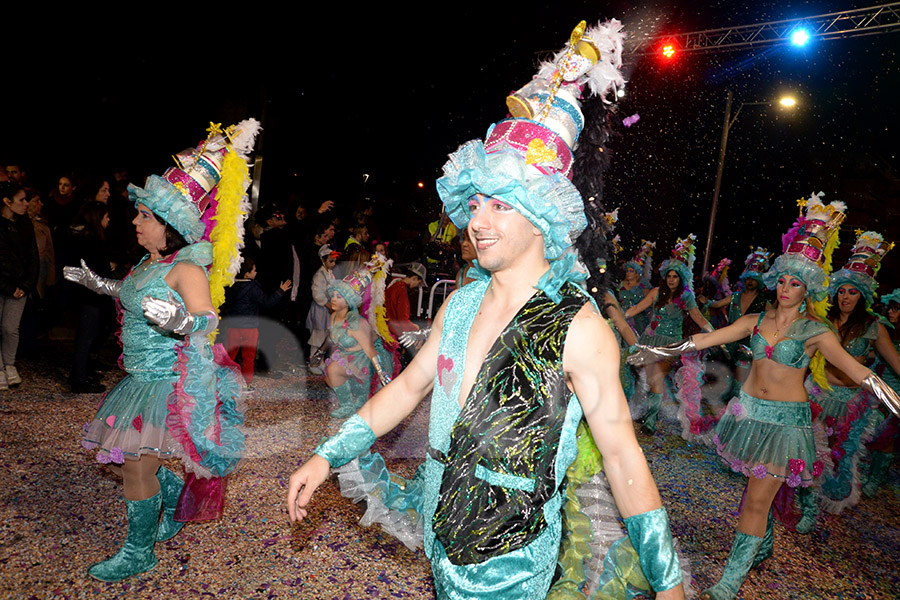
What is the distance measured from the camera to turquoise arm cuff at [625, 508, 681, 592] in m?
1.62

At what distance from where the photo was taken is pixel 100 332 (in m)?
6.46

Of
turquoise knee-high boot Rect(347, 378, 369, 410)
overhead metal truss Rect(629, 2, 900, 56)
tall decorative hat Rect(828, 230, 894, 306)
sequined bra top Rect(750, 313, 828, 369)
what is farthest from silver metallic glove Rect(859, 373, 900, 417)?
overhead metal truss Rect(629, 2, 900, 56)

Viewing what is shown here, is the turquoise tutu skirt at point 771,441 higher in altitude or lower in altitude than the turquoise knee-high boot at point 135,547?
higher

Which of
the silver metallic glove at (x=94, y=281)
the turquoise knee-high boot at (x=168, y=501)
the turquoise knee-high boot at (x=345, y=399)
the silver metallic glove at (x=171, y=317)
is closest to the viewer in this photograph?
the silver metallic glove at (x=171, y=317)

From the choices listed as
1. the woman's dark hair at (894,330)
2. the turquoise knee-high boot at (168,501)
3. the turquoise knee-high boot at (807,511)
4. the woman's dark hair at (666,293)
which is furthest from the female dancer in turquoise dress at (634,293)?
the turquoise knee-high boot at (168,501)

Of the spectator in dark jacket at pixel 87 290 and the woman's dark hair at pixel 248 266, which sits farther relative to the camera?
the woman's dark hair at pixel 248 266

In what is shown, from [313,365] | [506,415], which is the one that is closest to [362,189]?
[313,365]

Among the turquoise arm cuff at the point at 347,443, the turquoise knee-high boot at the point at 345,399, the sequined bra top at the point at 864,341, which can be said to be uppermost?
the sequined bra top at the point at 864,341

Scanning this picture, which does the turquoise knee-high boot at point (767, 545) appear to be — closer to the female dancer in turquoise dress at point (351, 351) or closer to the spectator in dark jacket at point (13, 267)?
the female dancer in turquoise dress at point (351, 351)

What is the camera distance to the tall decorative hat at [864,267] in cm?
605

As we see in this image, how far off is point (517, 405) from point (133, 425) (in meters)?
2.35

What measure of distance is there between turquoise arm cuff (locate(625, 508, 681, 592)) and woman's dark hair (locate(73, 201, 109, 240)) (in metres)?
6.47

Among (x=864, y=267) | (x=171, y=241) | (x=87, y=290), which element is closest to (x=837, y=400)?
(x=864, y=267)

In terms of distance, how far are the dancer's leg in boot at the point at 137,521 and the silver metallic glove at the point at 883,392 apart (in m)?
4.06
